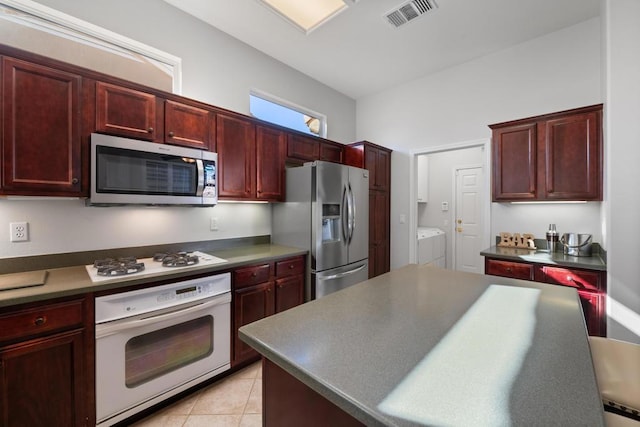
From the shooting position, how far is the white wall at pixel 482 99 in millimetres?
2666

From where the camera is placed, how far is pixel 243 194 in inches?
102

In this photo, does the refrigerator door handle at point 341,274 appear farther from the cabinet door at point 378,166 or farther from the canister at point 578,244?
the canister at point 578,244

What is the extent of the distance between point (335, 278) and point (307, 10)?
2633mm

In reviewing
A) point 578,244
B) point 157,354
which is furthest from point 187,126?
→ point 578,244

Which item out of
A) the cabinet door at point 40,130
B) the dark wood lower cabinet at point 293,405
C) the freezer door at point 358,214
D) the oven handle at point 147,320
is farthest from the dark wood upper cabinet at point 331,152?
the dark wood lower cabinet at point 293,405

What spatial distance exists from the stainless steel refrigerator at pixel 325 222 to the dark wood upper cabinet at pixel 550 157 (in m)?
1.51

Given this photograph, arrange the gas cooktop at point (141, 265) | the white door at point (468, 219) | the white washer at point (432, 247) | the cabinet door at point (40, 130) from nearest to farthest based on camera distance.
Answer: the cabinet door at point (40, 130), the gas cooktop at point (141, 265), the white washer at point (432, 247), the white door at point (468, 219)

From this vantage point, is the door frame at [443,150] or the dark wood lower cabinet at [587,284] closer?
the dark wood lower cabinet at [587,284]

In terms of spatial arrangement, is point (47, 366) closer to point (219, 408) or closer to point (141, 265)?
point (141, 265)

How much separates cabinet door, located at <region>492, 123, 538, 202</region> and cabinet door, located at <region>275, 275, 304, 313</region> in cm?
231

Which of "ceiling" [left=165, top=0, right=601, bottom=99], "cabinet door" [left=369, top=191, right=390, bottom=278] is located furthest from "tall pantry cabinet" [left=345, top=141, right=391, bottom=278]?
"ceiling" [left=165, top=0, right=601, bottom=99]

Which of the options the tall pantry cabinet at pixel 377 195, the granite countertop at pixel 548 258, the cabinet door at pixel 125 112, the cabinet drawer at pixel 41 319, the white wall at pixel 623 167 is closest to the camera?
the cabinet drawer at pixel 41 319

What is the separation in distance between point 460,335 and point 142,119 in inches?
92.3

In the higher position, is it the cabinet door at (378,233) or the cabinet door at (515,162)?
the cabinet door at (515,162)
